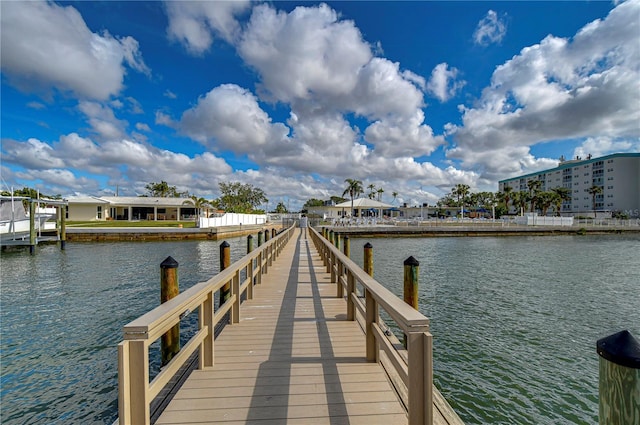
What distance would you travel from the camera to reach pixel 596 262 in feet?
57.3

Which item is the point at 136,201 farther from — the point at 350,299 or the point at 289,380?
the point at 289,380

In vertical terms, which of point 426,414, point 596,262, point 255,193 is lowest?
point 596,262

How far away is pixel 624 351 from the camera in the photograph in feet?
3.64

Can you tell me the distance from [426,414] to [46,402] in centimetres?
518

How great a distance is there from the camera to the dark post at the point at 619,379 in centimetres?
111

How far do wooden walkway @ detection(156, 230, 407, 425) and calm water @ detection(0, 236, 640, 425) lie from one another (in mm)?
1778

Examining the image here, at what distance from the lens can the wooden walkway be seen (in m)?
2.56

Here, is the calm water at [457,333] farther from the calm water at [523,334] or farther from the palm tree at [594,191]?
the palm tree at [594,191]

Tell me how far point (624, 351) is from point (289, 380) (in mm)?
2651

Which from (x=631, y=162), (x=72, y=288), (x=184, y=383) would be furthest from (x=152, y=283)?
(x=631, y=162)

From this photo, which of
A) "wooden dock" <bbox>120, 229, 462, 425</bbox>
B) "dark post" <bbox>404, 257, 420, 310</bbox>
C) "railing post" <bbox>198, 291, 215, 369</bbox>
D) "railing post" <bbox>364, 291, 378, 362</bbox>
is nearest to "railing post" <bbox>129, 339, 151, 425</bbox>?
"wooden dock" <bbox>120, 229, 462, 425</bbox>

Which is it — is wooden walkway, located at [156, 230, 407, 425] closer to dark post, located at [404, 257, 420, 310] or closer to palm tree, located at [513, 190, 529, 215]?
dark post, located at [404, 257, 420, 310]

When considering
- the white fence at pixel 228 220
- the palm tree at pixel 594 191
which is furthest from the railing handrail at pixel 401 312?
the palm tree at pixel 594 191

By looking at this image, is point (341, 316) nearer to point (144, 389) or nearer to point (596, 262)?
point (144, 389)
